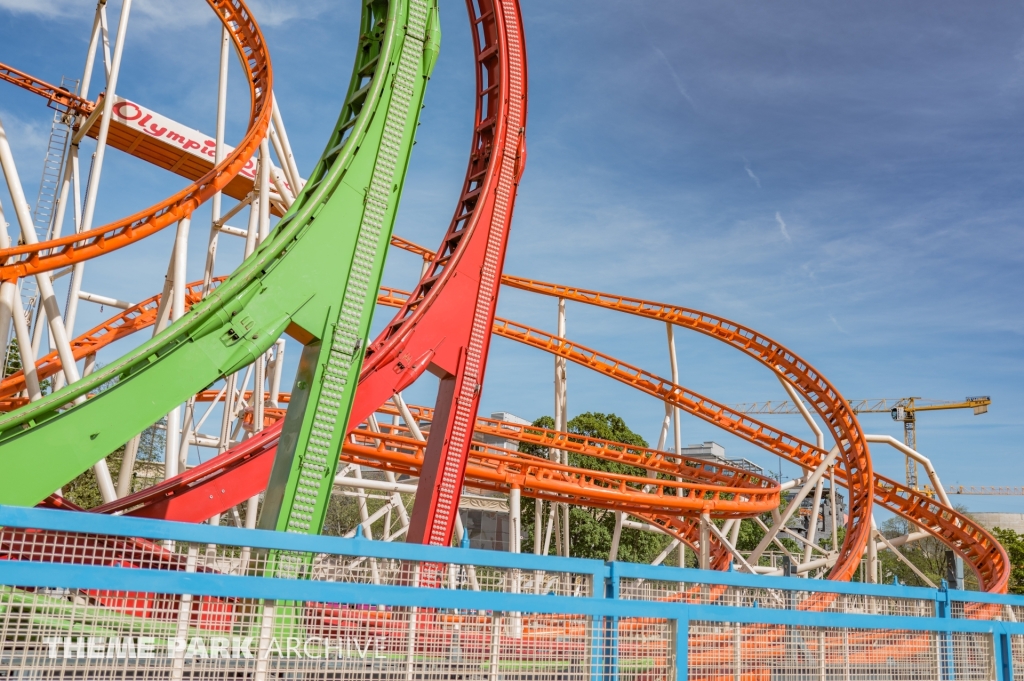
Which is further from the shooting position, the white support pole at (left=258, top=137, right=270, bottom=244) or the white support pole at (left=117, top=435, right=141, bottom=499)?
the white support pole at (left=258, top=137, right=270, bottom=244)

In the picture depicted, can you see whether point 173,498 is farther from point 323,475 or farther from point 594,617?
point 594,617

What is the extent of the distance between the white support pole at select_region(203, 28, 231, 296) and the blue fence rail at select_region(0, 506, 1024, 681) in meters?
7.35

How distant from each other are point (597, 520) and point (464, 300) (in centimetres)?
2110

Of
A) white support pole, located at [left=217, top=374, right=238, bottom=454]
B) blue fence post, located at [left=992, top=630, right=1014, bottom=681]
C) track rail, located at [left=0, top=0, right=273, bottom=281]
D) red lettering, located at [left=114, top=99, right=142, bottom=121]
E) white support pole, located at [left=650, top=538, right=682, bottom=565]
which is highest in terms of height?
red lettering, located at [left=114, top=99, right=142, bottom=121]

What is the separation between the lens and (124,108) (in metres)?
15.5

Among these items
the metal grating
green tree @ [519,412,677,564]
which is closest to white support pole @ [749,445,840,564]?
green tree @ [519,412,677,564]

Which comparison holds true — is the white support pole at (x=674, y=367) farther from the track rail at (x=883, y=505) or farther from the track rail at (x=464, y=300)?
the track rail at (x=464, y=300)

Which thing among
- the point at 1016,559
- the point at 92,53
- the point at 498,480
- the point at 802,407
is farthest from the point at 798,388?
the point at 1016,559

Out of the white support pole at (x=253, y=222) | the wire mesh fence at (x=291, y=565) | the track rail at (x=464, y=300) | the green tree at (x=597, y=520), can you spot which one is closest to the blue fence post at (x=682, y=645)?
the wire mesh fence at (x=291, y=565)

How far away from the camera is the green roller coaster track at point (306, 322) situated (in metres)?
5.54

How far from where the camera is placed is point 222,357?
6082mm

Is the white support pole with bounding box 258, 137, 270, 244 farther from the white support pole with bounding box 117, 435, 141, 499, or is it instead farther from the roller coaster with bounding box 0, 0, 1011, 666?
the white support pole with bounding box 117, 435, 141, 499

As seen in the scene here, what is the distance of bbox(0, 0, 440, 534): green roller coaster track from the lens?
18.2 feet

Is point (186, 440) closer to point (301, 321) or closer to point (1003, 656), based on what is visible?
point (301, 321)
